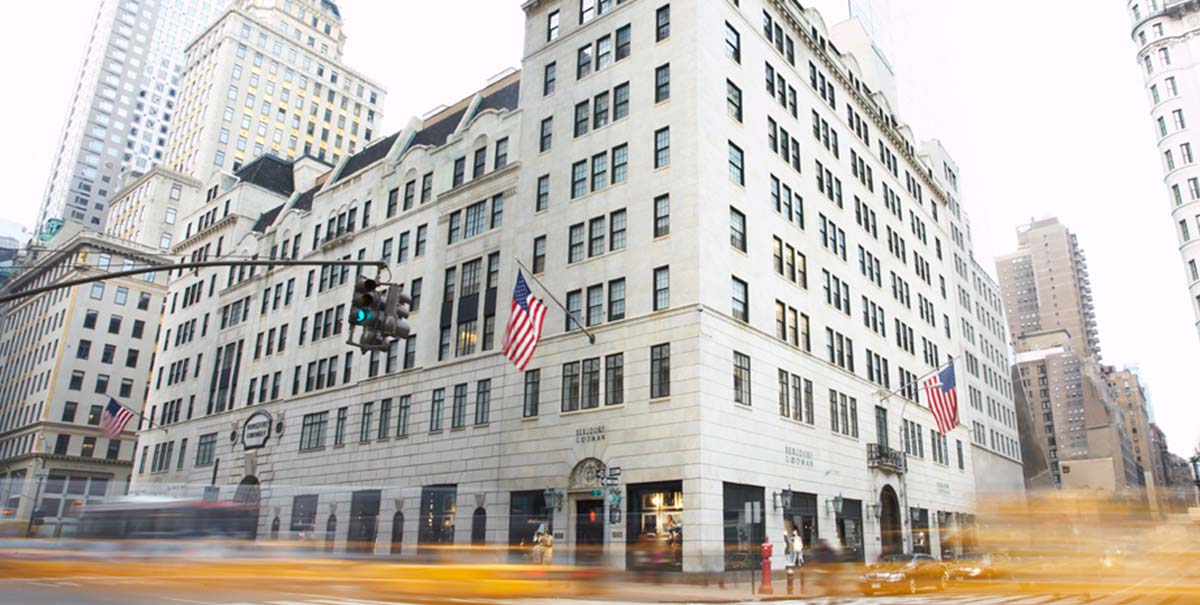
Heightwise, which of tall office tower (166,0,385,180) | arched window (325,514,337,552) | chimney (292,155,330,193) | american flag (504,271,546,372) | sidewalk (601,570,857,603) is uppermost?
tall office tower (166,0,385,180)

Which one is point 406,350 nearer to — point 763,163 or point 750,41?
point 763,163

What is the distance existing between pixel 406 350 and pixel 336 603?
33.8 metres

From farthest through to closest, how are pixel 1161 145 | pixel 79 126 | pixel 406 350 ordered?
pixel 79 126, pixel 1161 145, pixel 406 350

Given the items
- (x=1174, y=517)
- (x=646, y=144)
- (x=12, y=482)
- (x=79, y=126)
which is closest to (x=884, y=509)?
(x=1174, y=517)

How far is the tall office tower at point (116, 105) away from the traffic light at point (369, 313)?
16768cm

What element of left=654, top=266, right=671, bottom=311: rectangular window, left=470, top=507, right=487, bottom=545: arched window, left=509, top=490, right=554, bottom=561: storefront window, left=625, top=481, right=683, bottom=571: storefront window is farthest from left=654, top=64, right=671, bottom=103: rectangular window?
left=470, top=507, right=487, bottom=545: arched window

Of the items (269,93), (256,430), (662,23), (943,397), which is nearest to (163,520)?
(662,23)

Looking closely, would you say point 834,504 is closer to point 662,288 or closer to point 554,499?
point 554,499

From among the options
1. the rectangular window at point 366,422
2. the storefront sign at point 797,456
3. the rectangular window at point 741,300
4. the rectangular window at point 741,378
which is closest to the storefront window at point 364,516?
the rectangular window at point 366,422

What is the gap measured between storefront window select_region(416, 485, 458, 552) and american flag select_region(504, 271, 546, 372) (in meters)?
11.7

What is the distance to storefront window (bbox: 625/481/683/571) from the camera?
31.5 meters

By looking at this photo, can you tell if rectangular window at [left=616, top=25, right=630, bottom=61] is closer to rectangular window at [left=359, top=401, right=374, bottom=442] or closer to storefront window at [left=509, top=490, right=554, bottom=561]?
storefront window at [left=509, top=490, right=554, bottom=561]

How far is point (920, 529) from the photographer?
1989 inches

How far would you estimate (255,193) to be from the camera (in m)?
70.0
